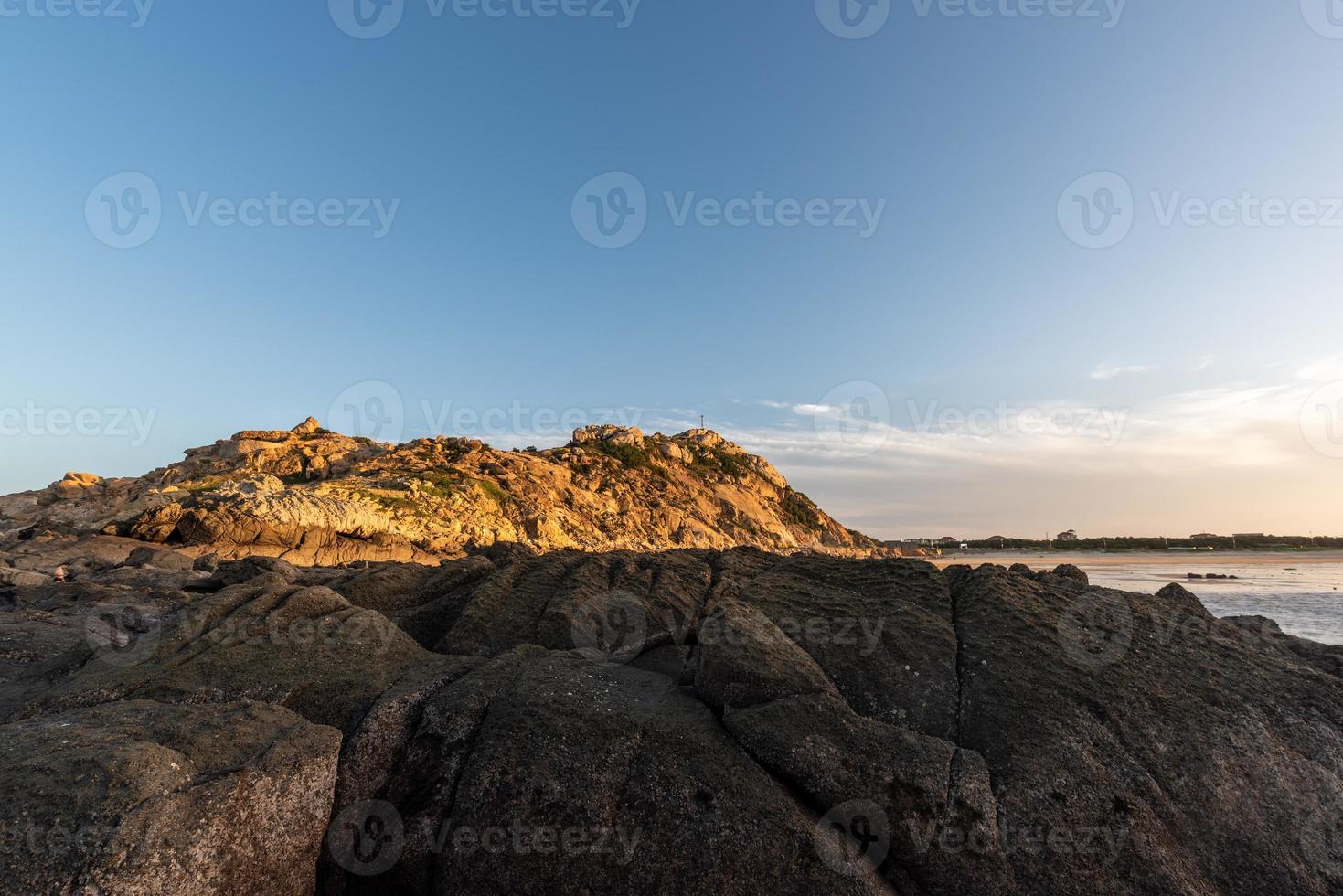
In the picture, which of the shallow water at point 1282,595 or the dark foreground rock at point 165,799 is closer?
the dark foreground rock at point 165,799

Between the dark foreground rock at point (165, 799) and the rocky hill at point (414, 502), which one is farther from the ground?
the rocky hill at point (414, 502)

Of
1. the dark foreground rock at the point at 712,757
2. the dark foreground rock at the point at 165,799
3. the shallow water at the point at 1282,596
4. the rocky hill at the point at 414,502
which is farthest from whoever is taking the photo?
the rocky hill at the point at 414,502

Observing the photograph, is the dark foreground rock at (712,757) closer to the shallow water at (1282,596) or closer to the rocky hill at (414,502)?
the shallow water at (1282,596)

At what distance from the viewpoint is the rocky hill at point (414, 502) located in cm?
2744

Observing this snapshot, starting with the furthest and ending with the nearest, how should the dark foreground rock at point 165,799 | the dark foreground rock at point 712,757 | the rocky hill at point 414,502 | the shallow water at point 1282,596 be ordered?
the rocky hill at point 414,502, the shallow water at point 1282,596, the dark foreground rock at point 712,757, the dark foreground rock at point 165,799

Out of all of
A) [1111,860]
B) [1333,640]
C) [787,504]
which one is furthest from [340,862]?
[787,504]

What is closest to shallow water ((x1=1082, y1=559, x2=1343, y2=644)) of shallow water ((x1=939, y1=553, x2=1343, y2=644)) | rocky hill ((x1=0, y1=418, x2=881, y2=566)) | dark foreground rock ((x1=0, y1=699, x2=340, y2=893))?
shallow water ((x1=939, y1=553, x2=1343, y2=644))

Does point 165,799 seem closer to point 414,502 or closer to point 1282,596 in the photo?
point 414,502

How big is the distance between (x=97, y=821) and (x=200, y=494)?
3014 cm

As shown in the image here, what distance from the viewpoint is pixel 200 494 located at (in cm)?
2823

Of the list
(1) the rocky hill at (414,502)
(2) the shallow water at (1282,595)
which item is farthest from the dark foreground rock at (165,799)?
(1) the rocky hill at (414,502)

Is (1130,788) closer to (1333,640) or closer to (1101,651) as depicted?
(1101,651)

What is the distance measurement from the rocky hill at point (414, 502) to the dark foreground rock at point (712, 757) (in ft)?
76.5

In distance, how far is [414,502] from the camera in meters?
36.6
